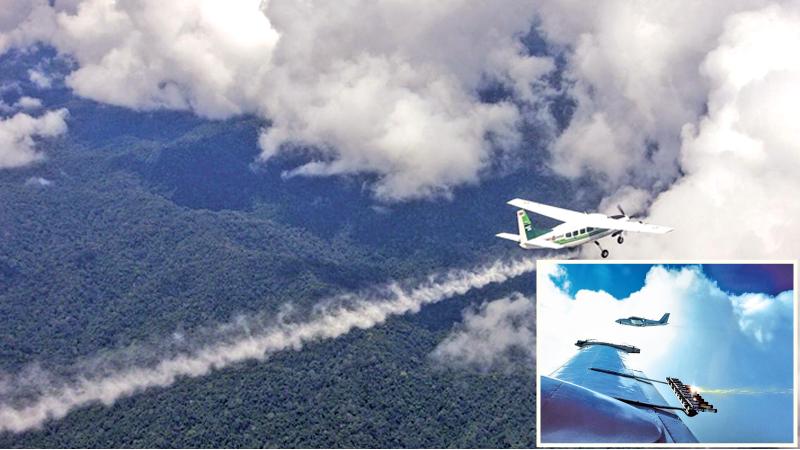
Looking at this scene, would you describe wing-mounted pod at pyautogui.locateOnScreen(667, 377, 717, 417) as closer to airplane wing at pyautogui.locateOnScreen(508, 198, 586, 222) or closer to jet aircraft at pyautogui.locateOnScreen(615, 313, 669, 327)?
jet aircraft at pyautogui.locateOnScreen(615, 313, 669, 327)

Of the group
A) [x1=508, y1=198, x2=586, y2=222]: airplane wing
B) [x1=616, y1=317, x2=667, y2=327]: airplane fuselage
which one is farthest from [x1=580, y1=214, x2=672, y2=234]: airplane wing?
[x1=616, y1=317, x2=667, y2=327]: airplane fuselage

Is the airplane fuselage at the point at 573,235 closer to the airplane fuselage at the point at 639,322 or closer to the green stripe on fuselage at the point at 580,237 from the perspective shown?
the green stripe on fuselage at the point at 580,237

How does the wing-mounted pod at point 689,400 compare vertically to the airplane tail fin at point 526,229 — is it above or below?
below

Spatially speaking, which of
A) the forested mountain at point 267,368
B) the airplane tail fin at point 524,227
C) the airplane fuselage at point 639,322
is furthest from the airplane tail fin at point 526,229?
the forested mountain at point 267,368

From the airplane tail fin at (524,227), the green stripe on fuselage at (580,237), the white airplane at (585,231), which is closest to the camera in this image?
A: the white airplane at (585,231)

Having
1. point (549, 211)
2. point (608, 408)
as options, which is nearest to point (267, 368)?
point (549, 211)

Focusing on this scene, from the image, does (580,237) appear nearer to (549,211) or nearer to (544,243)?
(544,243)
